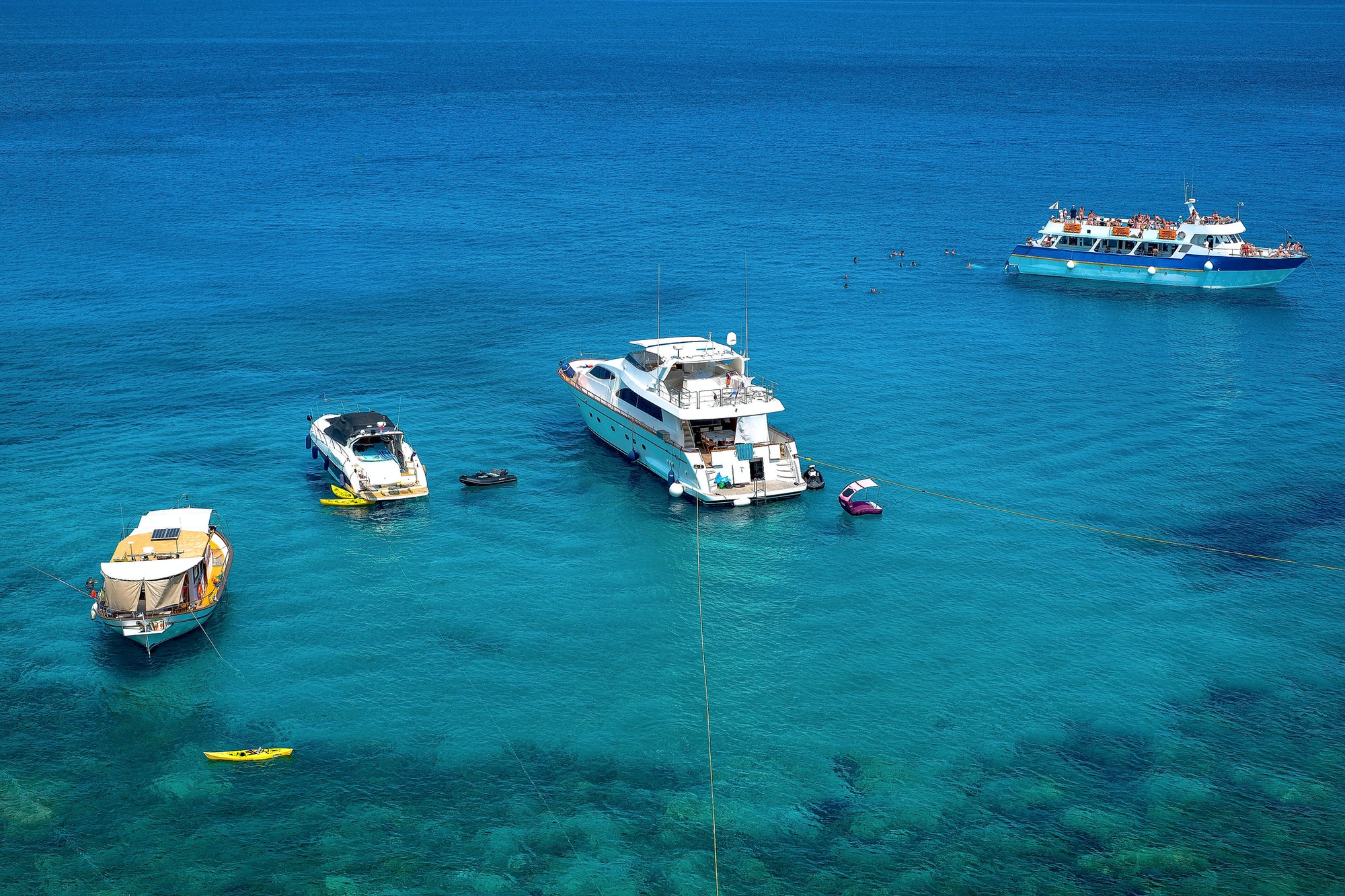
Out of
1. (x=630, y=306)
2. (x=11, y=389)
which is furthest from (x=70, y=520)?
(x=630, y=306)

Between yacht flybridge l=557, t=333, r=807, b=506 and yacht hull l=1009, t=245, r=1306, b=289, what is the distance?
5583 cm

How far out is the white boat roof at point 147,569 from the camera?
5012 centimetres

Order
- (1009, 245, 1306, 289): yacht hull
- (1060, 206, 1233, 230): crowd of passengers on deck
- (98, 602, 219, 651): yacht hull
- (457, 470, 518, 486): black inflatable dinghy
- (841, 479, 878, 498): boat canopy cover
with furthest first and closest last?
(1060, 206, 1233, 230): crowd of passengers on deck < (1009, 245, 1306, 289): yacht hull < (457, 470, 518, 486): black inflatable dinghy < (841, 479, 878, 498): boat canopy cover < (98, 602, 219, 651): yacht hull

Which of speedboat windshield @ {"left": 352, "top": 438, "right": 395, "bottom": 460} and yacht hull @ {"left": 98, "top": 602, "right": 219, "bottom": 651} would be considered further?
speedboat windshield @ {"left": 352, "top": 438, "right": 395, "bottom": 460}

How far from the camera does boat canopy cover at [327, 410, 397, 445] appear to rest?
66500 millimetres

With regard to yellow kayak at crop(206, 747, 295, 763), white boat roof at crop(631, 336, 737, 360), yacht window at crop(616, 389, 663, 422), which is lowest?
yellow kayak at crop(206, 747, 295, 763)

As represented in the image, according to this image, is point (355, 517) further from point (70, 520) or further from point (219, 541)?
point (70, 520)

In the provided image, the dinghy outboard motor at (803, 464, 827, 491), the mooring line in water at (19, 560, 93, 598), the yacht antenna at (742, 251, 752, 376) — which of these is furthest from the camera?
the yacht antenna at (742, 251, 752, 376)

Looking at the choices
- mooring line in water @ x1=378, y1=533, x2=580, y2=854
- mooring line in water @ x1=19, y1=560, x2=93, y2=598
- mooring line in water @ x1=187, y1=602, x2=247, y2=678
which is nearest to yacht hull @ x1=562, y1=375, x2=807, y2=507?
mooring line in water @ x1=378, y1=533, x2=580, y2=854

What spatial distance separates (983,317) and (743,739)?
6530cm

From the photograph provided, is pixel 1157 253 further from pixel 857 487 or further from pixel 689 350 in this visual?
pixel 857 487

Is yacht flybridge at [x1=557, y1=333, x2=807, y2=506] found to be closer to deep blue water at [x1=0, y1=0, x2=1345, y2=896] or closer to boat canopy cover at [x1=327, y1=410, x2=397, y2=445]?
deep blue water at [x1=0, y1=0, x2=1345, y2=896]

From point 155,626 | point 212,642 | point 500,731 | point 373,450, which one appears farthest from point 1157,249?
point 155,626

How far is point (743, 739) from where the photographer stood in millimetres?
45344
